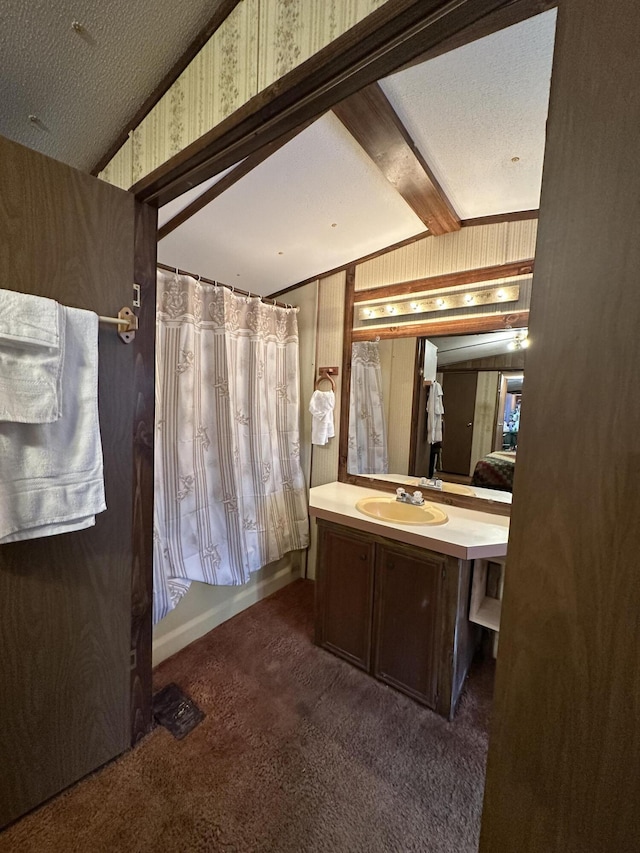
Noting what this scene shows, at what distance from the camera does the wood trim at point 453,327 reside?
1.68 m

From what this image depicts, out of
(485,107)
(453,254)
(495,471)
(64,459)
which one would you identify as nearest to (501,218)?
(453,254)

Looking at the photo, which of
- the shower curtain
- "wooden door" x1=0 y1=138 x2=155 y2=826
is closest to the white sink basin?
the shower curtain

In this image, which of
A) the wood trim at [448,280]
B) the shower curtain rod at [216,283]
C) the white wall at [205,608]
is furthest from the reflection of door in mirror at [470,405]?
the white wall at [205,608]

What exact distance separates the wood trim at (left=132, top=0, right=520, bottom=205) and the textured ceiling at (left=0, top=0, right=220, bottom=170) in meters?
0.24

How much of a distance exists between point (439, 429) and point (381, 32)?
64.5 inches

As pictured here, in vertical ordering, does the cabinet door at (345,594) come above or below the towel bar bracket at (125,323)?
below

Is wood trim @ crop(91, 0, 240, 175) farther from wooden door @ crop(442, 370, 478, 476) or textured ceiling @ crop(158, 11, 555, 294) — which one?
wooden door @ crop(442, 370, 478, 476)

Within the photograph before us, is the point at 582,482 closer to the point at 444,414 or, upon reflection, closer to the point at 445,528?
the point at 445,528

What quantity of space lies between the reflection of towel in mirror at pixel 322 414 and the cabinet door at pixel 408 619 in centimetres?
88

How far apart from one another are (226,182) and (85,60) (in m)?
0.47

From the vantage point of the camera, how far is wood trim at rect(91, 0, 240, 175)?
0.82 m

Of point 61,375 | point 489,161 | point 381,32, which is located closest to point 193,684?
point 61,375

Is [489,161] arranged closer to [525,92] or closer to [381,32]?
[525,92]

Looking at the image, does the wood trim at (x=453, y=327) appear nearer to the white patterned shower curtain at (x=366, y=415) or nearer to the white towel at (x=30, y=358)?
the white patterned shower curtain at (x=366, y=415)
